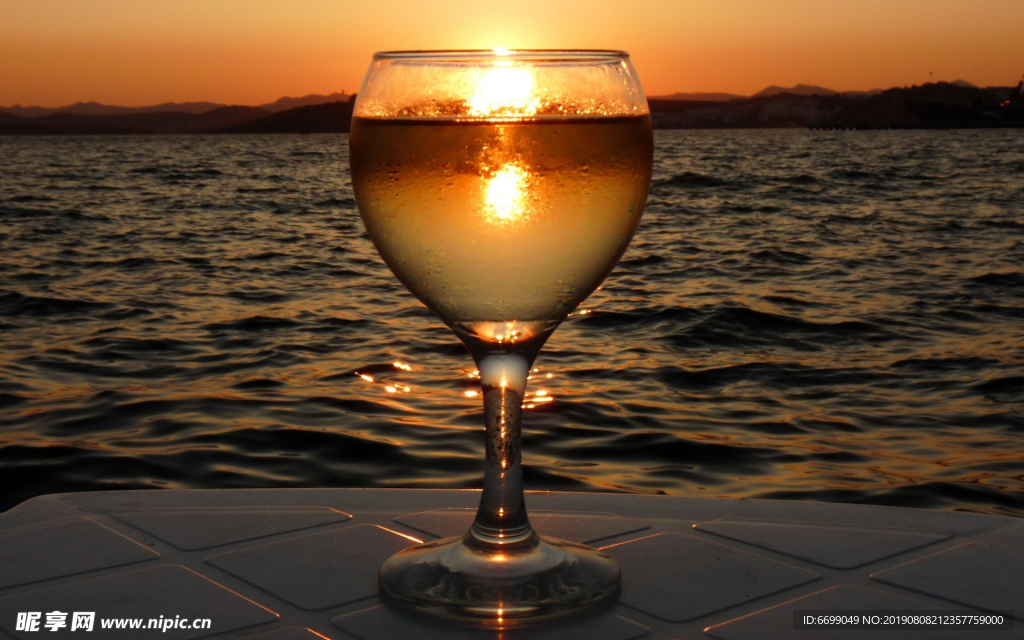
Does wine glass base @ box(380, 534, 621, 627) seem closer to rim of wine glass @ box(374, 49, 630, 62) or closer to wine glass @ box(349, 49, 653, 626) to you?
wine glass @ box(349, 49, 653, 626)

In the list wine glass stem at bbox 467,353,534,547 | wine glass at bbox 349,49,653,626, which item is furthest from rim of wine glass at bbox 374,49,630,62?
wine glass stem at bbox 467,353,534,547

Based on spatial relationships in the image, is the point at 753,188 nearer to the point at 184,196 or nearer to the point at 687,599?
the point at 184,196

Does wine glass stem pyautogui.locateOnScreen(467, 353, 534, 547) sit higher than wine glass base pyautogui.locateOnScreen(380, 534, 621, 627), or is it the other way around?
wine glass stem pyautogui.locateOnScreen(467, 353, 534, 547)

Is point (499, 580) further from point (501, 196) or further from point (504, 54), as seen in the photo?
point (504, 54)

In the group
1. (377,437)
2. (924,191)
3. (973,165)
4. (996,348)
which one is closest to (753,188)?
Answer: (924,191)

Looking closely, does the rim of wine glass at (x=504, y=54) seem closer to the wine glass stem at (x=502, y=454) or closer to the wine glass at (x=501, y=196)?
the wine glass at (x=501, y=196)

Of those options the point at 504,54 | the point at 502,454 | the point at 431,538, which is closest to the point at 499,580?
the point at 502,454
